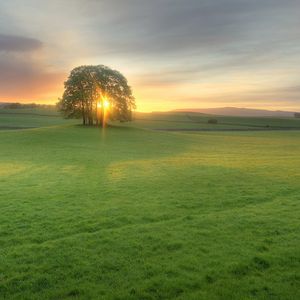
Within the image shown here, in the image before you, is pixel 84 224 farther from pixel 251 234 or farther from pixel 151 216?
pixel 251 234

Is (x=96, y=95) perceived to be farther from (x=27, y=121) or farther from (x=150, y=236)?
(x=150, y=236)

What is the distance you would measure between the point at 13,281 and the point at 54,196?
10.4 m

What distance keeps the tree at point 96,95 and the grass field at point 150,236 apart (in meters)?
55.8

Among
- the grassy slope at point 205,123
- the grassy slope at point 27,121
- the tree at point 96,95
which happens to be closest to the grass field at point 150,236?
the tree at point 96,95

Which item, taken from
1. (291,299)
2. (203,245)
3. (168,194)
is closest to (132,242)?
(203,245)

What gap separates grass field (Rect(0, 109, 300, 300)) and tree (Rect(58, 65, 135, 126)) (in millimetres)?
55766

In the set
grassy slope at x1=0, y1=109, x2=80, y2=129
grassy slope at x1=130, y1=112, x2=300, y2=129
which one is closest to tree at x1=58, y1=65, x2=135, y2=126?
grassy slope at x1=0, y1=109, x2=80, y2=129

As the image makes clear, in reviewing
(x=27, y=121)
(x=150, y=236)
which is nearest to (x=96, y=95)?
(x=27, y=121)

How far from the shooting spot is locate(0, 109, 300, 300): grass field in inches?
363

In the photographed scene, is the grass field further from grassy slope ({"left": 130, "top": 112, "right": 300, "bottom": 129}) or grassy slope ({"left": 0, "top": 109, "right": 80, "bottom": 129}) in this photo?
grassy slope ({"left": 130, "top": 112, "right": 300, "bottom": 129})

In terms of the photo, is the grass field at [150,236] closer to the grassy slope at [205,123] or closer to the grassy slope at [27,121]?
the grassy slope at [27,121]

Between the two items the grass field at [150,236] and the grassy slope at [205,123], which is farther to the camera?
the grassy slope at [205,123]

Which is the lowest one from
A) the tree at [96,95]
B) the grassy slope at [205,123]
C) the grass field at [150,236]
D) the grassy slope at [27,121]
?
the grassy slope at [205,123]

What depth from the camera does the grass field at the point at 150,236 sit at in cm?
923
